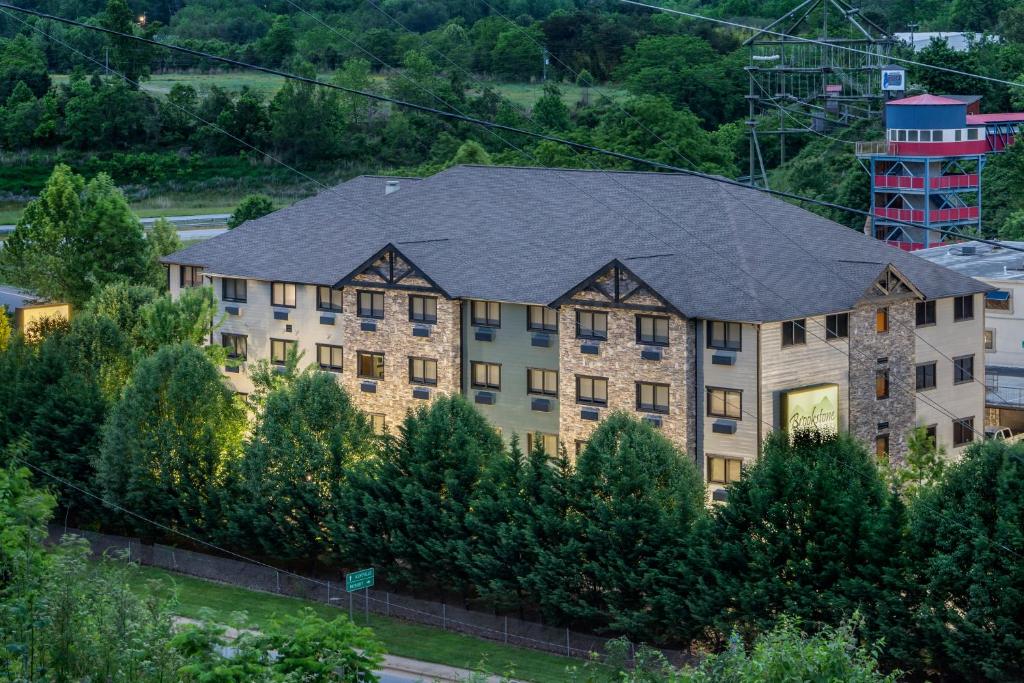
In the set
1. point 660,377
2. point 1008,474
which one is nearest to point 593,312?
point 660,377

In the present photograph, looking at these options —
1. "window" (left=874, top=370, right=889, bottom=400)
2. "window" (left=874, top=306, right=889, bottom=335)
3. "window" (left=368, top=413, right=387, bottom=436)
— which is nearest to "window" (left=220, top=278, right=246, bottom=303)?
"window" (left=368, top=413, right=387, bottom=436)

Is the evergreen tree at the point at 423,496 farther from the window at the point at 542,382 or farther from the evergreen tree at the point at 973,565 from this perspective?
the evergreen tree at the point at 973,565

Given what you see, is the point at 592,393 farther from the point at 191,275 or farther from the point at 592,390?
the point at 191,275

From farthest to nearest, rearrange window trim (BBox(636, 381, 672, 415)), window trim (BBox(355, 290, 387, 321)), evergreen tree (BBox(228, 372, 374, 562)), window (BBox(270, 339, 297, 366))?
window (BBox(270, 339, 297, 366)), window trim (BBox(355, 290, 387, 321)), window trim (BBox(636, 381, 672, 415)), evergreen tree (BBox(228, 372, 374, 562))

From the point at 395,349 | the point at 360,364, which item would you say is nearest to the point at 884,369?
the point at 395,349

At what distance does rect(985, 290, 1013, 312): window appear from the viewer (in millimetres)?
90938

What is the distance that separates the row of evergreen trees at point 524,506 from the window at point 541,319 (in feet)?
20.5

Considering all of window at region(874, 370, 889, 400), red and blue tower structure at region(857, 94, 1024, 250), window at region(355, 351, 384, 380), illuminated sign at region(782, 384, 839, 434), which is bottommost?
illuminated sign at region(782, 384, 839, 434)

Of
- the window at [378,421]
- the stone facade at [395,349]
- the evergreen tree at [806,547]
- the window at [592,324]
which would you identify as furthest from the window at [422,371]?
the evergreen tree at [806,547]

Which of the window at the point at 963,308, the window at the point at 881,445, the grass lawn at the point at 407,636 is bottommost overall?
the grass lawn at the point at 407,636

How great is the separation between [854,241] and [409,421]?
77.4 ft

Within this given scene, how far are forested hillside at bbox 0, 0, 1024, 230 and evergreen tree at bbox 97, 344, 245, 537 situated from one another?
2111 inches

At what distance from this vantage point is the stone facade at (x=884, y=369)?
2908 inches

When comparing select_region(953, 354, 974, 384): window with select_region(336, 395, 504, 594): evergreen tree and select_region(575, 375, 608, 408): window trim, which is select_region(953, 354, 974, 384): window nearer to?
select_region(575, 375, 608, 408): window trim
